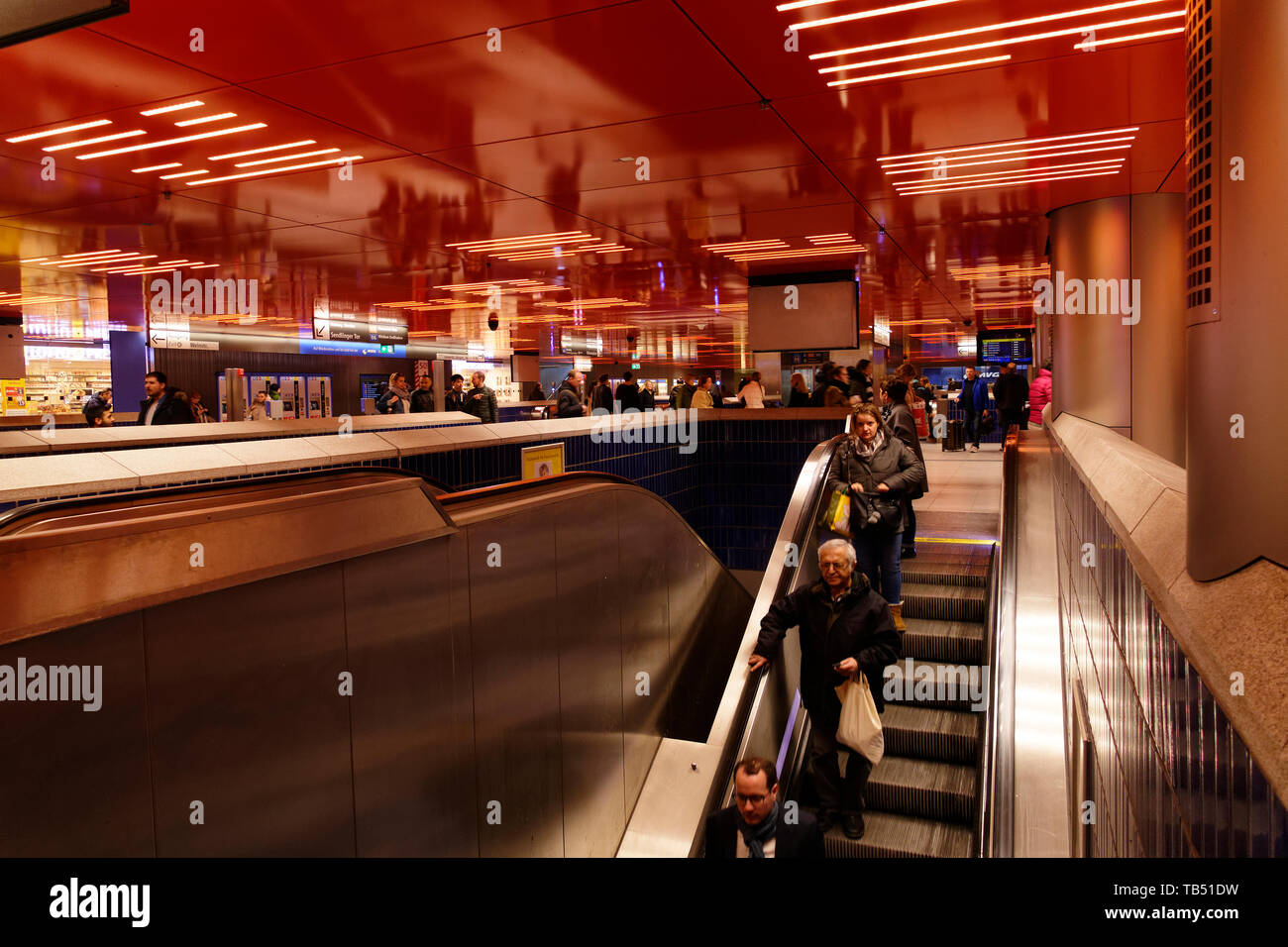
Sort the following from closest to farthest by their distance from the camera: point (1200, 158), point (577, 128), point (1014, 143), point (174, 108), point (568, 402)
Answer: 1. point (1200, 158)
2. point (174, 108)
3. point (577, 128)
4. point (1014, 143)
5. point (568, 402)

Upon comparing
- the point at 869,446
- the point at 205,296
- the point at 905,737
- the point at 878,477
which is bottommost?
the point at 905,737

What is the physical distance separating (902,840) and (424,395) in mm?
8868

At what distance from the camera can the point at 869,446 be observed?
266 inches

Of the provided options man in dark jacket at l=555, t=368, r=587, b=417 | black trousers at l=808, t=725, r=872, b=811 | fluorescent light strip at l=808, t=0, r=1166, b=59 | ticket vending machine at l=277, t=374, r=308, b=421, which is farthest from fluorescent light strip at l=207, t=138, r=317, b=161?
ticket vending machine at l=277, t=374, r=308, b=421

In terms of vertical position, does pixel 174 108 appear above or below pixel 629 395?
above

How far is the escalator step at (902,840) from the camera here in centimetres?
545

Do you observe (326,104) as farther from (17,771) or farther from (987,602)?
(987,602)

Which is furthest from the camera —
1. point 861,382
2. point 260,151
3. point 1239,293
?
point 861,382

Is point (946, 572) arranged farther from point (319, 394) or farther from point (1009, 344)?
point (1009, 344)

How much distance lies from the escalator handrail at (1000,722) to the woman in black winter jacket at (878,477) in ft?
2.54

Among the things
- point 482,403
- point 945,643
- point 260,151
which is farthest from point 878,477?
point 482,403
